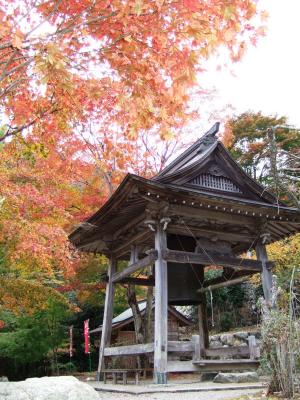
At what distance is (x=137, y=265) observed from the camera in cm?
977

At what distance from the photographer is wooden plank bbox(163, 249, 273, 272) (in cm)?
910

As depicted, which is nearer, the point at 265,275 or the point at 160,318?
the point at 160,318

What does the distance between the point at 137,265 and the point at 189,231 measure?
158cm

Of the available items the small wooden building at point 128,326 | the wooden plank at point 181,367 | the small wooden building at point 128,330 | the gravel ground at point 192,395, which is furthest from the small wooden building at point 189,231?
the small wooden building at point 128,326

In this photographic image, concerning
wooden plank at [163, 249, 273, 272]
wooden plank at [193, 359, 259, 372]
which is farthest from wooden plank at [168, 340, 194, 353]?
wooden plank at [163, 249, 273, 272]

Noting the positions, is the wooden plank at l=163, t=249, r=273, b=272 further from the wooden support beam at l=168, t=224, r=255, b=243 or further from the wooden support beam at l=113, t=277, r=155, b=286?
the wooden support beam at l=113, t=277, r=155, b=286

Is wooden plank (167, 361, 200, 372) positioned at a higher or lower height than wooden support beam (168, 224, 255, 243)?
lower

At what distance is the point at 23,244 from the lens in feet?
30.6

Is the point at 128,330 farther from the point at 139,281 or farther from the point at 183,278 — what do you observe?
the point at 183,278

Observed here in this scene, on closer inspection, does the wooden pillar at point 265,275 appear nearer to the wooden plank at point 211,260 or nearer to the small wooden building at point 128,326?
the wooden plank at point 211,260

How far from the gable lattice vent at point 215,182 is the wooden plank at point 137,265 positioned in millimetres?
2281

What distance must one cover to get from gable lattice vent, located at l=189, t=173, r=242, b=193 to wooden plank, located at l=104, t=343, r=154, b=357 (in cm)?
408

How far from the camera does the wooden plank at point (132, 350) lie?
8658mm

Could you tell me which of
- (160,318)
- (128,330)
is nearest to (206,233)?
(160,318)
